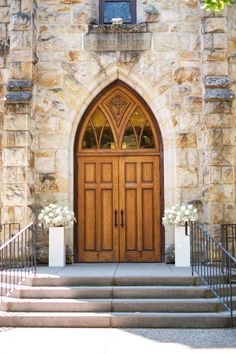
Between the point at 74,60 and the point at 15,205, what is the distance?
336 cm

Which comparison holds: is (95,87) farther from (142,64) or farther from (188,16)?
(188,16)

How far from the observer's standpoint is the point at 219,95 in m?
→ 9.58

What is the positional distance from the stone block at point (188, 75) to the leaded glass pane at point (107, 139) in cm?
181

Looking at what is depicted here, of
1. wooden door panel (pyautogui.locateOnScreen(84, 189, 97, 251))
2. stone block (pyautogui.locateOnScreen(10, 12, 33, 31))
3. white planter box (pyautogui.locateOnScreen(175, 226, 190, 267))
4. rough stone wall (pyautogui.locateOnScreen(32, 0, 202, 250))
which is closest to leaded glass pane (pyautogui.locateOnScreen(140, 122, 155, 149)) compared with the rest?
rough stone wall (pyautogui.locateOnScreen(32, 0, 202, 250))

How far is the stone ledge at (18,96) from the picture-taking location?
32.0 ft

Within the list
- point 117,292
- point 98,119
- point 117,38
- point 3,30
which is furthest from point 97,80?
point 117,292

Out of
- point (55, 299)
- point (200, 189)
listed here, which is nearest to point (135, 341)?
point (55, 299)

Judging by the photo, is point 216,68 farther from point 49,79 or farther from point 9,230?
point 9,230

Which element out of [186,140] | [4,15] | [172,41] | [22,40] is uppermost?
[4,15]

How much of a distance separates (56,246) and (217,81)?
4.55 metres

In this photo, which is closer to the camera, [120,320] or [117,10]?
[120,320]

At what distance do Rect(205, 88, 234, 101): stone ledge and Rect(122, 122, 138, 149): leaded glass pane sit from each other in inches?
73.7

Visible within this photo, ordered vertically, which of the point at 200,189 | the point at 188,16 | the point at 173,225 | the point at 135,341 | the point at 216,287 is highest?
the point at 188,16

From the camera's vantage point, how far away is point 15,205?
9625 millimetres
